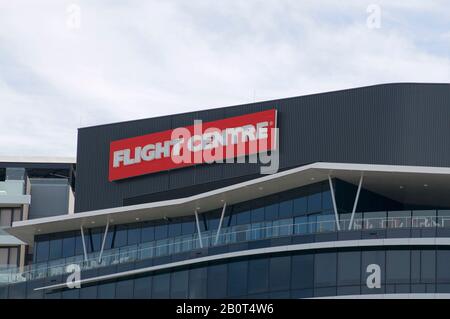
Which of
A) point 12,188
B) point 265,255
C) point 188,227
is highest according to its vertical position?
point 12,188

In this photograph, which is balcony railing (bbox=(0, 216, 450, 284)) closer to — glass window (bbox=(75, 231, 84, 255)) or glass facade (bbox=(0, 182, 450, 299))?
glass facade (bbox=(0, 182, 450, 299))

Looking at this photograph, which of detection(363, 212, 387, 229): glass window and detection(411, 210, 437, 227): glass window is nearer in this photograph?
detection(411, 210, 437, 227): glass window

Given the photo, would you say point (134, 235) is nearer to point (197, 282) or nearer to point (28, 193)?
point (197, 282)

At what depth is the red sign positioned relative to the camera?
285 feet

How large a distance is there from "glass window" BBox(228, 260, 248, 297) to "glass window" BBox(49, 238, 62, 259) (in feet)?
55.4

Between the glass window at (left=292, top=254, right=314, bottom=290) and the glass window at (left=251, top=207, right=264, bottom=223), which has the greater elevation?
the glass window at (left=251, top=207, right=264, bottom=223)

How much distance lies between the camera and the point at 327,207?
3068 inches

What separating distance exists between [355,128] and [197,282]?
13.9 m

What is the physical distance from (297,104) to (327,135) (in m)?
Result: 3.38

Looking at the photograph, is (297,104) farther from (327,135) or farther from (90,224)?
(90,224)

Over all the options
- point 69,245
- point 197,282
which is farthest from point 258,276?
point 69,245

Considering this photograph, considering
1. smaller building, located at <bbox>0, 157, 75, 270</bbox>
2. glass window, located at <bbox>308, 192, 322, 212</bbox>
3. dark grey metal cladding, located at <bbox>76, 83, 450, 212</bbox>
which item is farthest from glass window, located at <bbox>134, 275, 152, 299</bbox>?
smaller building, located at <bbox>0, 157, 75, 270</bbox>

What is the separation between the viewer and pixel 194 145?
90.0 meters

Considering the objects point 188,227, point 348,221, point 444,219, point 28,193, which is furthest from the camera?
point 28,193
